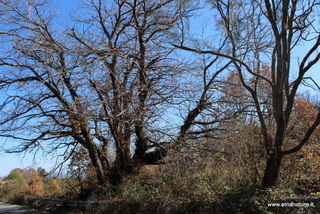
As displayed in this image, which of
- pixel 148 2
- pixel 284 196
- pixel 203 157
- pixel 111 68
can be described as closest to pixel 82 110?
pixel 111 68

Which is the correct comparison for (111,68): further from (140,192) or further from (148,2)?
(140,192)

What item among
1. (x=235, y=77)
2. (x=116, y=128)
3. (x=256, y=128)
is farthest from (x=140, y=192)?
(x=235, y=77)

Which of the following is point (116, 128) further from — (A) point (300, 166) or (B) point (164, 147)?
(A) point (300, 166)

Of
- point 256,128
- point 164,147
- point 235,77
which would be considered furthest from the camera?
point 235,77

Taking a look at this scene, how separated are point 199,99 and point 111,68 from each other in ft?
13.2

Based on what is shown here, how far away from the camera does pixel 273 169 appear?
702cm

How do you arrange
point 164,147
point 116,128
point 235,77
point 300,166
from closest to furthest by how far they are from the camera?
1. point 300,166
2. point 164,147
3. point 116,128
4. point 235,77

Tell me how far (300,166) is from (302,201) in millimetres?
1676

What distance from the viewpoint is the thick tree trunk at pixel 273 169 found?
696cm

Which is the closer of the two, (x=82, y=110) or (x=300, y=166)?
(x=300, y=166)

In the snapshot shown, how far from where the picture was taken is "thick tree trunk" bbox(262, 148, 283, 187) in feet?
22.8

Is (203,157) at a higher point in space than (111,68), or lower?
lower

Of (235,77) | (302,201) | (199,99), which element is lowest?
(302,201)

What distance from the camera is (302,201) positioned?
5977 millimetres
